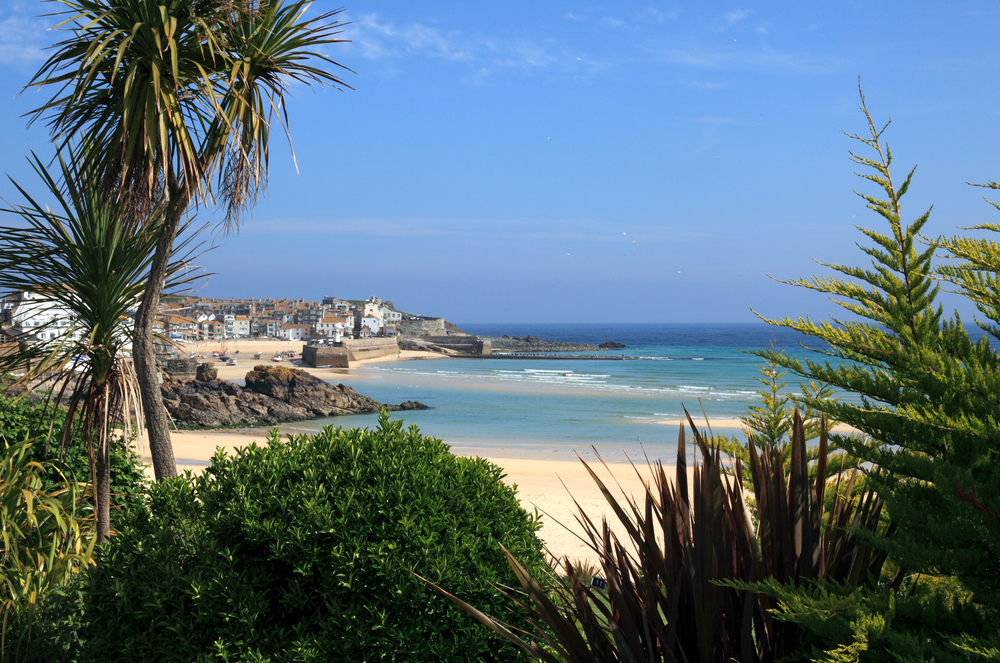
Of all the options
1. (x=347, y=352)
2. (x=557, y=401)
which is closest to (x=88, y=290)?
(x=557, y=401)

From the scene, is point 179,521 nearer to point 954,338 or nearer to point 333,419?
point 954,338

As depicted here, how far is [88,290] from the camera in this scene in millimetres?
3945

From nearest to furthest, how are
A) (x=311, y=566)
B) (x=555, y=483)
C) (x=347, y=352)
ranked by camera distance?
1. (x=311, y=566)
2. (x=555, y=483)
3. (x=347, y=352)

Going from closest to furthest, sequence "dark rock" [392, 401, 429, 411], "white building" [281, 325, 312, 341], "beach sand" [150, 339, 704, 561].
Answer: "beach sand" [150, 339, 704, 561]
"dark rock" [392, 401, 429, 411]
"white building" [281, 325, 312, 341]

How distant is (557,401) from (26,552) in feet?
89.3

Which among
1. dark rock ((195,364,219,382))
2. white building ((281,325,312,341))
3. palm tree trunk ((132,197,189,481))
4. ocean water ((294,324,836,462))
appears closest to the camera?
palm tree trunk ((132,197,189,481))

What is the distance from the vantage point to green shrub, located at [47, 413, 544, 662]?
2.15 m

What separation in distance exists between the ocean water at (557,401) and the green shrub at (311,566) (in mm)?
2737

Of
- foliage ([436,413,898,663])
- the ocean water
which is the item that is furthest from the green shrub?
the ocean water

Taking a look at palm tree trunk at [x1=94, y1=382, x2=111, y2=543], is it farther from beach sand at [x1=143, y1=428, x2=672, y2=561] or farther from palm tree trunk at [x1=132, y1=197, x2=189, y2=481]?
beach sand at [x1=143, y1=428, x2=672, y2=561]

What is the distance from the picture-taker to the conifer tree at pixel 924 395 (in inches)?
47.2

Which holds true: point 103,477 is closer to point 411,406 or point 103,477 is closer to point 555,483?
point 555,483

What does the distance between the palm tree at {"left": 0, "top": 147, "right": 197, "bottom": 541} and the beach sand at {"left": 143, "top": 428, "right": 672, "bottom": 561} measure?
5.75 ft

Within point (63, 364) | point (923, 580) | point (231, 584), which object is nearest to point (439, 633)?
point (231, 584)
